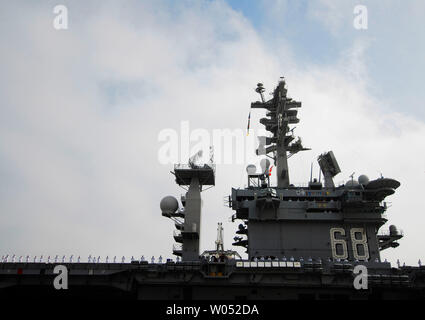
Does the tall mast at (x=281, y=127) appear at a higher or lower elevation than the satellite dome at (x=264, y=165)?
higher

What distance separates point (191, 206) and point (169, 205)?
1.96 m

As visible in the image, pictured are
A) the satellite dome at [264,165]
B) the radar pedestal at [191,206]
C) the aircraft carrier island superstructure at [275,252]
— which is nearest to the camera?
the aircraft carrier island superstructure at [275,252]

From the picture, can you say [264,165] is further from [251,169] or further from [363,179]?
[363,179]

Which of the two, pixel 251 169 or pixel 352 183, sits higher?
pixel 251 169

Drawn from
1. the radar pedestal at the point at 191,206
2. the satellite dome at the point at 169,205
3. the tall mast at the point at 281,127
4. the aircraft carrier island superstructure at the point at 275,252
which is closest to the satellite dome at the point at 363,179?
the aircraft carrier island superstructure at the point at 275,252

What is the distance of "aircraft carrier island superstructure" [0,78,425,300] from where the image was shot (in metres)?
18.0

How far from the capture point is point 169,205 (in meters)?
23.6

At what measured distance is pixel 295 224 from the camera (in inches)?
868

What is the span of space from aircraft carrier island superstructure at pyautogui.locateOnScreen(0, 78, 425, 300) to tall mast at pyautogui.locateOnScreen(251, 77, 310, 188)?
0.08 metres

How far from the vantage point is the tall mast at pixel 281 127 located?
85.6ft

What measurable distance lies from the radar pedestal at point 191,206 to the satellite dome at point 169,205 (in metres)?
0.38

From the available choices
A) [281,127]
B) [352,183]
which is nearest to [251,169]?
[281,127]

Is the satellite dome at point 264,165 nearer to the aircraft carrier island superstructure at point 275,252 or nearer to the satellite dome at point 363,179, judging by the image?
the aircraft carrier island superstructure at point 275,252
